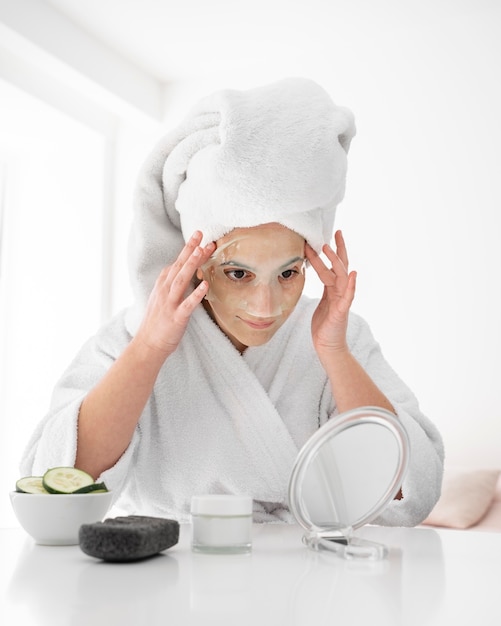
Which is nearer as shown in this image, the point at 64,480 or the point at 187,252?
the point at 64,480

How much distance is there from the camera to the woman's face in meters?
1.05

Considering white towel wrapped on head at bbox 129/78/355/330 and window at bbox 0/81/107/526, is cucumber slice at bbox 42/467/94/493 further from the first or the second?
window at bbox 0/81/107/526

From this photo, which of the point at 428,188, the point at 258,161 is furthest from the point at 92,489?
the point at 428,188

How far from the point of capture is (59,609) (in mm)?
495

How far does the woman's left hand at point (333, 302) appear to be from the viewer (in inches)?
44.4

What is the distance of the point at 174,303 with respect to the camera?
105 cm

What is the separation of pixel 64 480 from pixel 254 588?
306mm

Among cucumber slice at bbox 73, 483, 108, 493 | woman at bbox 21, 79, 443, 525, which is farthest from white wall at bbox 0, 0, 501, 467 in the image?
cucumber slice at bbox 73, 483, 108, 493

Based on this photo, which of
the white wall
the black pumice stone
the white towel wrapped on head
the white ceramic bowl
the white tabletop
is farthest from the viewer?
the white wall

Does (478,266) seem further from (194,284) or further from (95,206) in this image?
(194,284)

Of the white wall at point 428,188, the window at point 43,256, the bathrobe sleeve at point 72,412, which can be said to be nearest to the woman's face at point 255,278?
the bathrobe sleeve at point 72,412

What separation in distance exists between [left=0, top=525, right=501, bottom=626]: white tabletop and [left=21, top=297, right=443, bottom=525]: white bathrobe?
0.96ft

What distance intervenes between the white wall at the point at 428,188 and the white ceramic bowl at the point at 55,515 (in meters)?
2.45

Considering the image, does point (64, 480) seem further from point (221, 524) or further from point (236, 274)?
point (236, 274)
